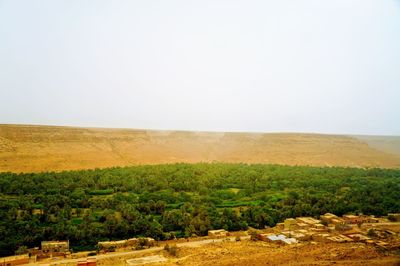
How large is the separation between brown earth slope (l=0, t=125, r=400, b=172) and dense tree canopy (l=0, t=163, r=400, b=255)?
827 centimetres

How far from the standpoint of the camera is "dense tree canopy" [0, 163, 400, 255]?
1861cm

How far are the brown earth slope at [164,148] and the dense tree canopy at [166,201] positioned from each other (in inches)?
325

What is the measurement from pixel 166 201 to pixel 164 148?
2783 cm

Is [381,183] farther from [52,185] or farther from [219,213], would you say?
[52,185]

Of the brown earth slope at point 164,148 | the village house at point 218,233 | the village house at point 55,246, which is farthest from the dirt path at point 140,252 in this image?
the brown earth slope at point 164,148

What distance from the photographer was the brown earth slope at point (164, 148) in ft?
129

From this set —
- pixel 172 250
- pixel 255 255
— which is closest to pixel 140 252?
pixel 172 250

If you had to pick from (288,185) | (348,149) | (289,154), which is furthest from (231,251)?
(348,149)

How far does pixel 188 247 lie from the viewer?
16.1 metres

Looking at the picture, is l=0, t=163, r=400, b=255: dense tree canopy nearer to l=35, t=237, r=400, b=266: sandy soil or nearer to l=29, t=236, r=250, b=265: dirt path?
l=29, t=236, r=250, b=265: dirt path

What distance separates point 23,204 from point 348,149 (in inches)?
1826

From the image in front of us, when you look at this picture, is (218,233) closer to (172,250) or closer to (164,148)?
(172,250)

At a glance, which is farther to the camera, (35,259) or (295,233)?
(295,233)

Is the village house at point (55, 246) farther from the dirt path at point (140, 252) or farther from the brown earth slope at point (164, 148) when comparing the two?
the brown earth slope at point (164, 148)
